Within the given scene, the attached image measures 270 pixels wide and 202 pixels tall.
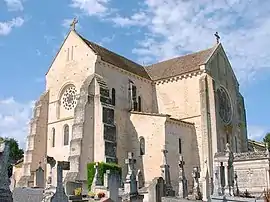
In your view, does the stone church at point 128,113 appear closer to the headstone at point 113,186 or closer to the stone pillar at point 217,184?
the headstone at point 113,186

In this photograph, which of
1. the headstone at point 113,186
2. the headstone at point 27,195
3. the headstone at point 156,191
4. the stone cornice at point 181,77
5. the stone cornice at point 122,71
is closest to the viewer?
the headstone at point 113,186

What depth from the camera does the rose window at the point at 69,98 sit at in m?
39.0

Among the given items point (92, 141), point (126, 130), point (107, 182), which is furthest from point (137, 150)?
point (107, 182)

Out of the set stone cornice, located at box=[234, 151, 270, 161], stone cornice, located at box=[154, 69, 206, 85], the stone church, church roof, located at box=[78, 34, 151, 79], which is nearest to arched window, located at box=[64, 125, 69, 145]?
the stone church

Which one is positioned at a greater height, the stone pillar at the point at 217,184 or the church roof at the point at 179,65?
the church roof at the point at 179,65

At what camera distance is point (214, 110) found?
39312 millimetres

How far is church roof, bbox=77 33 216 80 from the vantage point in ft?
134

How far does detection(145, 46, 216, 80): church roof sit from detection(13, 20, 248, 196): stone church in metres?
0.15

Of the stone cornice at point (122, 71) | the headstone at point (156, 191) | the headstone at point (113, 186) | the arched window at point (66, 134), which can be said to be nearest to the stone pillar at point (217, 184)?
the headstone at point (156, 191)

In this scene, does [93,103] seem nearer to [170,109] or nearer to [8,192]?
[170,109]

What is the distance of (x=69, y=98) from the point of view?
3938 cm

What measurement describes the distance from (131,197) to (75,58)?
22.3 meters

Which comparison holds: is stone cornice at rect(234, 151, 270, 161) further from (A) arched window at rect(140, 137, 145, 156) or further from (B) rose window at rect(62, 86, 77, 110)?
(B) rose window at rect(62, 86, 77, 110)

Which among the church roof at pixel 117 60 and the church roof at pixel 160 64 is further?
the church roof at pixel 160 64
